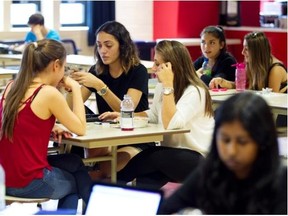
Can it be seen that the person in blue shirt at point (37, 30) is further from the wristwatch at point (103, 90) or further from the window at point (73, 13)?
the wristwatch at point (103, 90)

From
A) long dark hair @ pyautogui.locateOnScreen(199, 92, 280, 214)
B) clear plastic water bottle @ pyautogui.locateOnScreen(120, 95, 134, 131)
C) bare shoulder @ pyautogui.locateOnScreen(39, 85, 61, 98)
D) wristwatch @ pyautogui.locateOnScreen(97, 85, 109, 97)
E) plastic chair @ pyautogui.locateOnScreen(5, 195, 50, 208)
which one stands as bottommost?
plastic chair @ pyautogui.locateOnScreen(5, 195, 50, 208)

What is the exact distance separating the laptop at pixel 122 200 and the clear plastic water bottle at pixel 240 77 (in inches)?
146

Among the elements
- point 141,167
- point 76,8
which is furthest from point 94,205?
point 76,8

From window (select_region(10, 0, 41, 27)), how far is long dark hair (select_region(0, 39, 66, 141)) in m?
7.40

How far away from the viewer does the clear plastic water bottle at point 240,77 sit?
579 cm

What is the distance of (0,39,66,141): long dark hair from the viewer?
12.1 ft

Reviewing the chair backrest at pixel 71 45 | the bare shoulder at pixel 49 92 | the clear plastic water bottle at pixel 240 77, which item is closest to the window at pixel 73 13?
the chair backrest at pixel 71 45

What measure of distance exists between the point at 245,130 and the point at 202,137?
257 cm

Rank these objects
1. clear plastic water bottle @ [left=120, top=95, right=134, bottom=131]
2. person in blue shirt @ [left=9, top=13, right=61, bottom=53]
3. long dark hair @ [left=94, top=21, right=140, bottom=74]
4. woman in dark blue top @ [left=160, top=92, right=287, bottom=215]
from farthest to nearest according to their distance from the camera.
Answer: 1. person in blue shirt @ [left=9, top=13, right=61, bottom=53]
2. long dark hair @ [left=94, top=21, right=140, bottom=74]
3. clear plastic water bottle @ [left=120, top=95, right=134, bottom=131]
4. woman in dark blue top @ [left=160, top=92, right=287, bottom=215]

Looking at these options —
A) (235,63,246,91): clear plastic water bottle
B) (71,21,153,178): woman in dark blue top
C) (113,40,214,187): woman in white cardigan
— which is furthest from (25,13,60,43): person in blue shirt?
(113,40,214,187): woman in white cardigan

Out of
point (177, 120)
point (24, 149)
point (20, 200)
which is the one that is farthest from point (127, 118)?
point (20, 200)

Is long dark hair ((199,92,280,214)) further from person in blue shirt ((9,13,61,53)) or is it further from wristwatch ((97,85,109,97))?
person in blue shirt ((9,13,61,53))

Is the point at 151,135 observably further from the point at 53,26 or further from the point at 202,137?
the point at 53,26

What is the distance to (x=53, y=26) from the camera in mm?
11125
